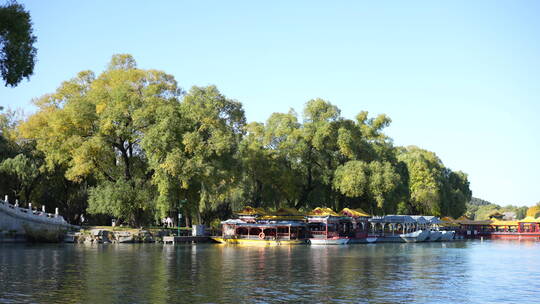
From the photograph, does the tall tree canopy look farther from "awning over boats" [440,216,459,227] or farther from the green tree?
the green tree

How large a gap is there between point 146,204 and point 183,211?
7.18 metres

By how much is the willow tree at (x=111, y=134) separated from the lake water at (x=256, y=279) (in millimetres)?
19025

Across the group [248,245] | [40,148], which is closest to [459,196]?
[248,245]

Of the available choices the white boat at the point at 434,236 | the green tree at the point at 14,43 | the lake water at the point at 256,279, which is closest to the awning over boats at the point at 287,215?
the white boat at the point at 434,236

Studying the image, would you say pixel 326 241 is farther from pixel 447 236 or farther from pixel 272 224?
pixel 447 236

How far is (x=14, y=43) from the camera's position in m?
25.1

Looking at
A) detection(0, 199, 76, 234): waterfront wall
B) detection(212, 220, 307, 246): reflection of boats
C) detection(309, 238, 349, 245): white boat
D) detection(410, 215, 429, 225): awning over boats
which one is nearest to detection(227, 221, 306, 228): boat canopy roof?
detection(212, 220, 307, 246): reflection of boats

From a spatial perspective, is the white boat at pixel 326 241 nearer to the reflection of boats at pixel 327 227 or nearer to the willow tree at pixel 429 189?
the reflection of boats at pixel 327 227

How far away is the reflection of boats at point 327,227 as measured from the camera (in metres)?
71.2

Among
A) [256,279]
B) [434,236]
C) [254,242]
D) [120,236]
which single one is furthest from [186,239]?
[434,236]

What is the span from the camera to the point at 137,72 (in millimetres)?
68625

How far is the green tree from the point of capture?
24.9 meters

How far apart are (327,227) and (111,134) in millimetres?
28655

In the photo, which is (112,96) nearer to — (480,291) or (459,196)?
(480,291)
